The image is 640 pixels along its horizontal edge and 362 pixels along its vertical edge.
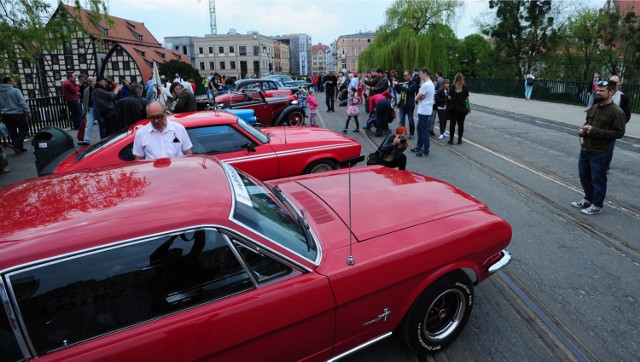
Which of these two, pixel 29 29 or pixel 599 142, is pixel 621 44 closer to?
pixel 599 142

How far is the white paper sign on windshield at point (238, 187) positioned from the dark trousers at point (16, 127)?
31.6ft

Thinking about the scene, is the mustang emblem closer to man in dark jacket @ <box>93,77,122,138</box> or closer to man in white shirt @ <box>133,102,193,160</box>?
man in white shirt @ <box>133,102,193,160</box>

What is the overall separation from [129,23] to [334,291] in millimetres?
74139

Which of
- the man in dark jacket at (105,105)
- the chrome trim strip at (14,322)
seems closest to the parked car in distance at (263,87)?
the man in dark jacket at (105,105)

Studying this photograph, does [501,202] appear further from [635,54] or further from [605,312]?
[635,54]

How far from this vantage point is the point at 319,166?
622 cm

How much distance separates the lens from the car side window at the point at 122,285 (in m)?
1.69

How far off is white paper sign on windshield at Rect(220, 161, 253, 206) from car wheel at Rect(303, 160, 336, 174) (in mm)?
3124

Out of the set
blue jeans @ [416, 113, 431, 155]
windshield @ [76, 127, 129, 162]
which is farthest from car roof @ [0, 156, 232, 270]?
blue jeans @ [416, 113, 431, 155]

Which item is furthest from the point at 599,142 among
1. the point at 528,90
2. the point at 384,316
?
the point at 528,90

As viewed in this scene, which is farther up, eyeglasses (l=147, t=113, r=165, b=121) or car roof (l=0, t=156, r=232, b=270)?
eyeglasses (l=147, t=113, r=165, b=121)

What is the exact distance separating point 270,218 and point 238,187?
35 cm

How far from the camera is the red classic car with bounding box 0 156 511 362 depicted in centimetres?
174

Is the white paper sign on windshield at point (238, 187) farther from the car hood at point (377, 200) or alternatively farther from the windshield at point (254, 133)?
the windshield at point (254, 133)
